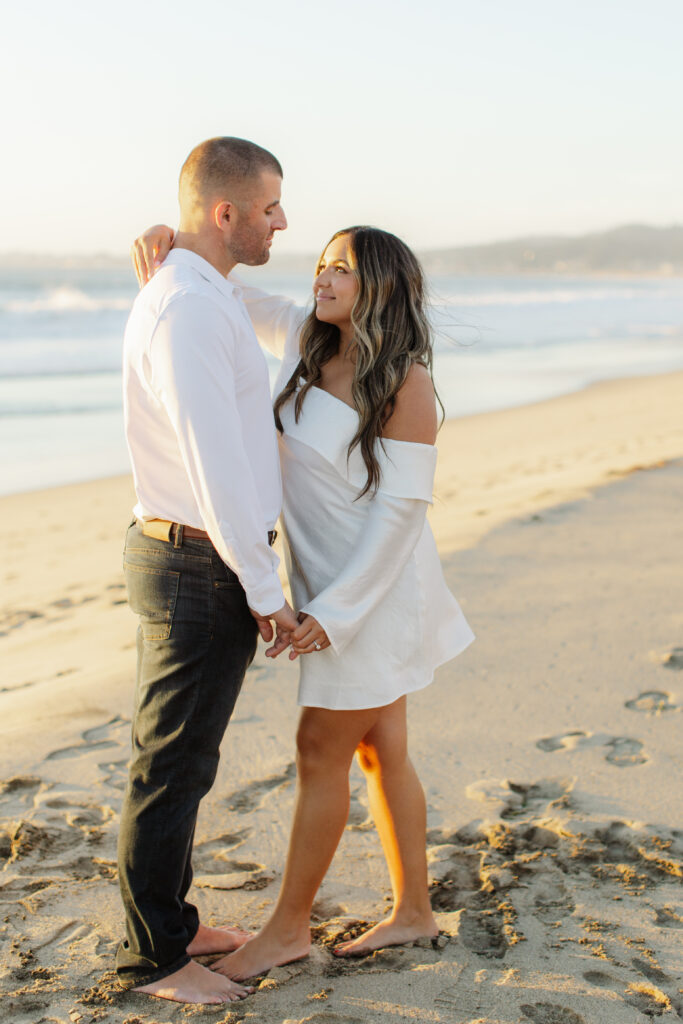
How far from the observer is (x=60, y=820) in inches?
132

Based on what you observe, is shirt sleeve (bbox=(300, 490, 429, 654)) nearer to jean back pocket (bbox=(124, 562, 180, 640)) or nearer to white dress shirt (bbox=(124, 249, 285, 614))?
white dress shirt (bbox=(124, 249, 285, 614))

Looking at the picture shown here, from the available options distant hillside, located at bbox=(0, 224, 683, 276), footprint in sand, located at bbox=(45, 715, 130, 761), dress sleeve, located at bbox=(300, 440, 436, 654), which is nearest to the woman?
dress sleeve, located at bbox=(300, 440, 436, 654)

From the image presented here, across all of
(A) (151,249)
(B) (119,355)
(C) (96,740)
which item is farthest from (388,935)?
(B) (119,355)

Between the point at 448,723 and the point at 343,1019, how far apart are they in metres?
1.75

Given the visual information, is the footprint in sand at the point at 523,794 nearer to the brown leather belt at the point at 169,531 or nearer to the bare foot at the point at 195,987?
the bare foot at the point at 195,987

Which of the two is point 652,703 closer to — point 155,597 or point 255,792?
point 255,792

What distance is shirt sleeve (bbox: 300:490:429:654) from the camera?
2.50m

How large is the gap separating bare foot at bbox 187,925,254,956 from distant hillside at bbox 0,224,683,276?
5677cm

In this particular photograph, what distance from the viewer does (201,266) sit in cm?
240

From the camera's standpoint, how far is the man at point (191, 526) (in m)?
2.24

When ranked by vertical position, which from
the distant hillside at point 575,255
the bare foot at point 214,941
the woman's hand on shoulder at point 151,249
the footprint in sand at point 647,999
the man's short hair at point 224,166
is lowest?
the bare foot at point 214,941

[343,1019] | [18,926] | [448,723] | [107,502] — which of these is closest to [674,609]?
[448,723]

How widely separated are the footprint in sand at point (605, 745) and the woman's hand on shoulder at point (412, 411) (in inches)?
69.7

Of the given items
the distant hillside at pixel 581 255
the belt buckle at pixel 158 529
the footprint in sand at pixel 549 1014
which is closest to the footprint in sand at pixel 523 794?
the footprint in sand at pixel 549 1014
